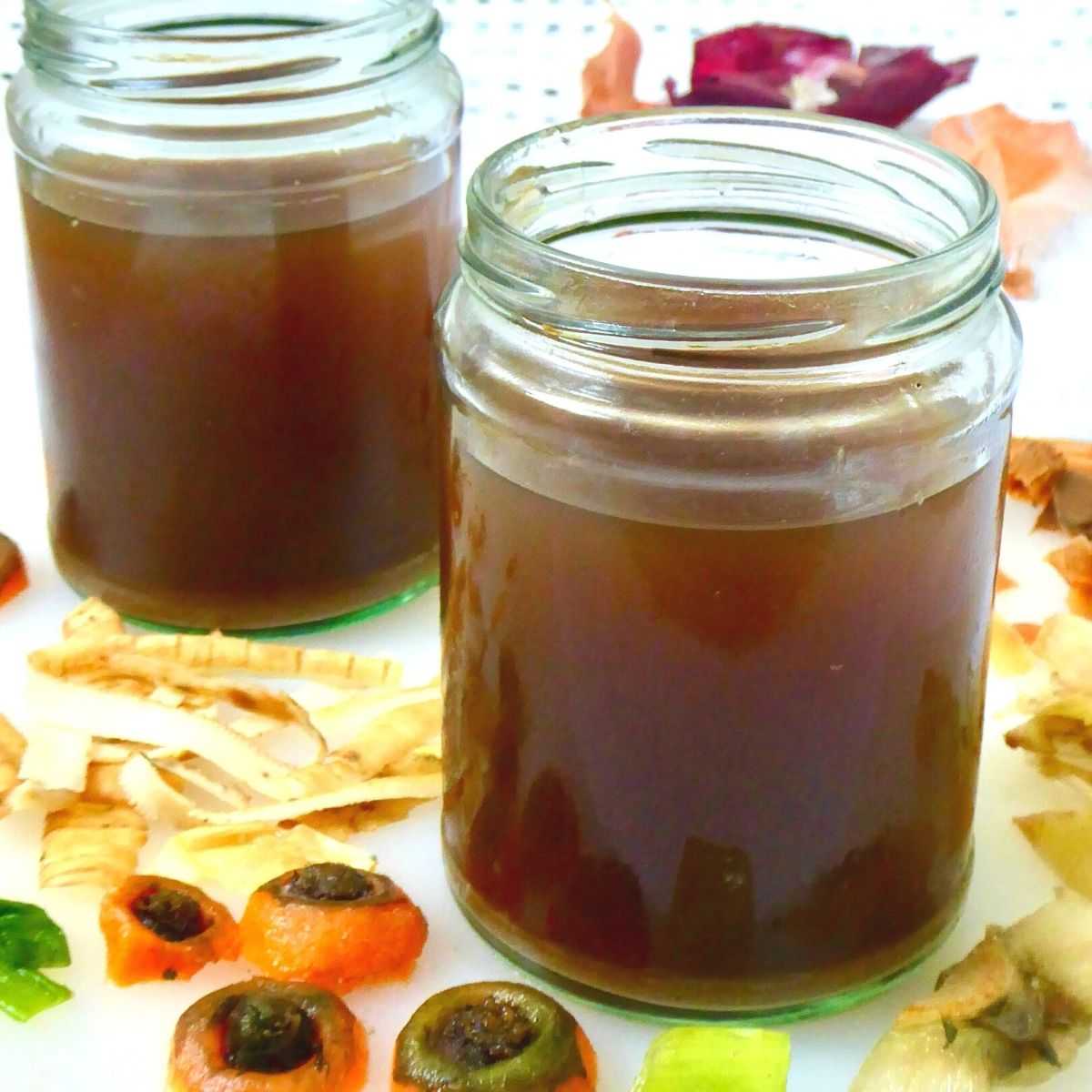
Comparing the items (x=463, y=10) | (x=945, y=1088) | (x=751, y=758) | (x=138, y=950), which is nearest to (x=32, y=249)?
(x=138, y=950)

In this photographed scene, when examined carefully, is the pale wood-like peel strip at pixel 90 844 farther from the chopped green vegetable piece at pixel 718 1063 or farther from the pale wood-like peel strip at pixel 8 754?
the chopped green vegetable piece at pixel 718 1063

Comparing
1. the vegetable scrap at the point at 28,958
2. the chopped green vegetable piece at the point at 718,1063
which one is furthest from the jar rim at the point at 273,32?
the chopped green vegetable piece at the point at 718,1063

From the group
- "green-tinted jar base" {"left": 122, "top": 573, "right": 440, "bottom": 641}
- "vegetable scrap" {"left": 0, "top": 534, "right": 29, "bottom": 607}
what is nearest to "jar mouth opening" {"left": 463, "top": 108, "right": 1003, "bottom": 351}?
"green-tinted jar base" {"left": 122, "top": 573, "right": 440, "bottom": 641}

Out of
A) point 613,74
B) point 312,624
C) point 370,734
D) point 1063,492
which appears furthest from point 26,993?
point 613,74

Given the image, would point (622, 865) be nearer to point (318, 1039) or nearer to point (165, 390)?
point (318, 1039)

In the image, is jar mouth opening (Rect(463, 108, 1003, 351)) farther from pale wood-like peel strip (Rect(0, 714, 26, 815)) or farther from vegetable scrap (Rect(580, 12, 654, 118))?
vegetable scrap (Rect(580, 12, 654, 118))
